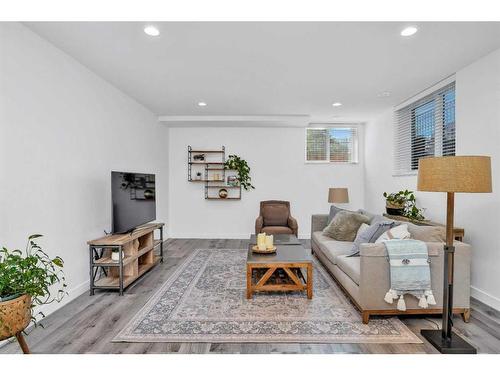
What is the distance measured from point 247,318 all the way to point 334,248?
1.53 metres

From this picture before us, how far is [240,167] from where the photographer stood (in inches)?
235

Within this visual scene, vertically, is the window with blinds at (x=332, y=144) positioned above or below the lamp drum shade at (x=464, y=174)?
above

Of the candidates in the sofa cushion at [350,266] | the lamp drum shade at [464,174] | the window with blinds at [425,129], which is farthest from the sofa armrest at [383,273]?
the window with blinds at [425,129]

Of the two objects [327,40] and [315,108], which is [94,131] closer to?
[327,40]

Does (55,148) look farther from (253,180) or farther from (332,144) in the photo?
(332,144)

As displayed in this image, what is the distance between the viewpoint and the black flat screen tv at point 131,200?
325 cm

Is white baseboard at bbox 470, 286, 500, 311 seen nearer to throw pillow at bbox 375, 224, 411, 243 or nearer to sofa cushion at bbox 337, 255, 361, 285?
throw pillow at bbox 375, 224, 411, 243

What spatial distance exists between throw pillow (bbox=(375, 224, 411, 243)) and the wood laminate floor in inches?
28.3

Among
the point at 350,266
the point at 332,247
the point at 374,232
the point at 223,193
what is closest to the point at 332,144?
the point at 223,193

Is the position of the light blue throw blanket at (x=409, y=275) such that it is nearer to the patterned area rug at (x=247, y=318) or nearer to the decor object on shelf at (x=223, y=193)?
the patterned area rug at (x=247, y=318)

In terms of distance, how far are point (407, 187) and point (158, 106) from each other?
14.2ft

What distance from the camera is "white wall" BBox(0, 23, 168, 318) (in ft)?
7.40

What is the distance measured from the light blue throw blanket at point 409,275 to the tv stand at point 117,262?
2.64m
